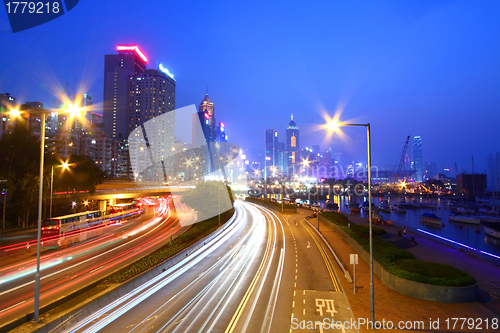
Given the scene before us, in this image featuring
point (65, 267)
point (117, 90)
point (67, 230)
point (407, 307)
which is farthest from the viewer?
point (117, 90)

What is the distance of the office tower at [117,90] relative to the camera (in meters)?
181

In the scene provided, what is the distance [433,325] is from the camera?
11.1 meters

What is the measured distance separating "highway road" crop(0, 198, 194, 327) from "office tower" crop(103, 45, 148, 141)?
16588 cm

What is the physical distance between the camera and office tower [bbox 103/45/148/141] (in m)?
181

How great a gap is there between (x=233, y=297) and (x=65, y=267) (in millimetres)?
13721

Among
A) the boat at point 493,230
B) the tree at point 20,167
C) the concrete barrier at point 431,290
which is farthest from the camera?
the boat at point 493,230

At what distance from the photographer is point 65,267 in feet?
63.9

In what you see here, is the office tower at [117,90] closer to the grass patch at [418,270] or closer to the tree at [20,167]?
the tree at [20,167]

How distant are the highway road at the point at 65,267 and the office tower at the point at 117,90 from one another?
6531 inches

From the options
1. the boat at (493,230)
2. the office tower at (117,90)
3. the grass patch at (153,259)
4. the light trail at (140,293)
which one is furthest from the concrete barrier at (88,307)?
the office tower at (117,90)

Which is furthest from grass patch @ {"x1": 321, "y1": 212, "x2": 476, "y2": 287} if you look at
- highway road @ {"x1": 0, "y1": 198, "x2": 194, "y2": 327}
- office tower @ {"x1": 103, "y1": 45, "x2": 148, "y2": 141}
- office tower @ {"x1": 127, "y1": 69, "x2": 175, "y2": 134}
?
office tower @ {"x1": 103, "y1": 45, "x2": 148, "y2": 141}

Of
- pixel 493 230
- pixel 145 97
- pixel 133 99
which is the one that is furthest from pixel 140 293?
pixel 133 99

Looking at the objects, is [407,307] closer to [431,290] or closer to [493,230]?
[431,290]

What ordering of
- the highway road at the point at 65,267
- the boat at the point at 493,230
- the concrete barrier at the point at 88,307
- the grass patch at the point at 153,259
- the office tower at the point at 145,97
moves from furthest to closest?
the office tower at the point at 145,97, the boat at the point at 493,230, the grass patch at the point at 153,259, the highway road at the point at 65,267, the concrete barrier at the point at 88,307
